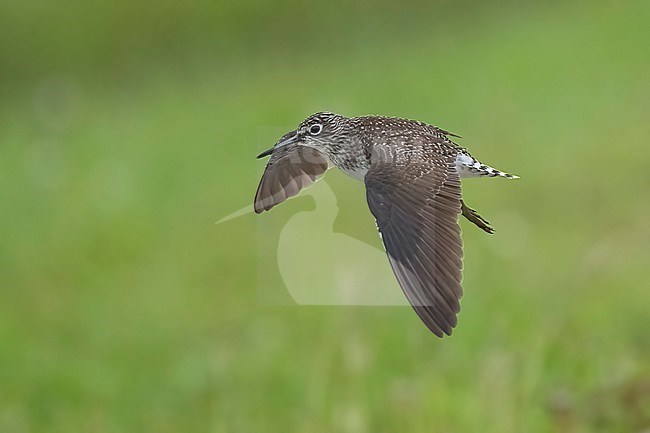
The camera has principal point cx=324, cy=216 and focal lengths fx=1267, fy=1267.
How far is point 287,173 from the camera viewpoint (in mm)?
3941

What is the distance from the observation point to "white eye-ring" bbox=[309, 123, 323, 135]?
3895mm

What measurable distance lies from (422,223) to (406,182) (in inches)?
Answer: 5.0

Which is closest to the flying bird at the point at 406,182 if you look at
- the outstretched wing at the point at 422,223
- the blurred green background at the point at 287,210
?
the outstretched wing at the point at 422,223

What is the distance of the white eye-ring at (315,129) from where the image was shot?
12.8 ft

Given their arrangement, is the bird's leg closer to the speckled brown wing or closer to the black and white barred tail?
the black and white barred tail

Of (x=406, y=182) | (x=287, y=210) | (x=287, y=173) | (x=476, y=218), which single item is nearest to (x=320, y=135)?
(x=287, y=173)

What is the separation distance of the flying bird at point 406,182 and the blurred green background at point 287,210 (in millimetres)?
204

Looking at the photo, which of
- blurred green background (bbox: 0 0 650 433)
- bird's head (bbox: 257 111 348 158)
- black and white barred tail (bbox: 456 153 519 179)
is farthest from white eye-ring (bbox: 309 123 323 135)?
black and white barred tail (bbox: 456 153 519 179)

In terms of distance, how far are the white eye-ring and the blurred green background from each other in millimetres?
165

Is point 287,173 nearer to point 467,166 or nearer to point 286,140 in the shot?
point 286,140

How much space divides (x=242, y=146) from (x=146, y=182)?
1.11 meters

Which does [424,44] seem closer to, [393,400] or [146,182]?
[146,182]

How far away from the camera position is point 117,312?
1062 centimetres

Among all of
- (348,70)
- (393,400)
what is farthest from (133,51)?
(393,400)
